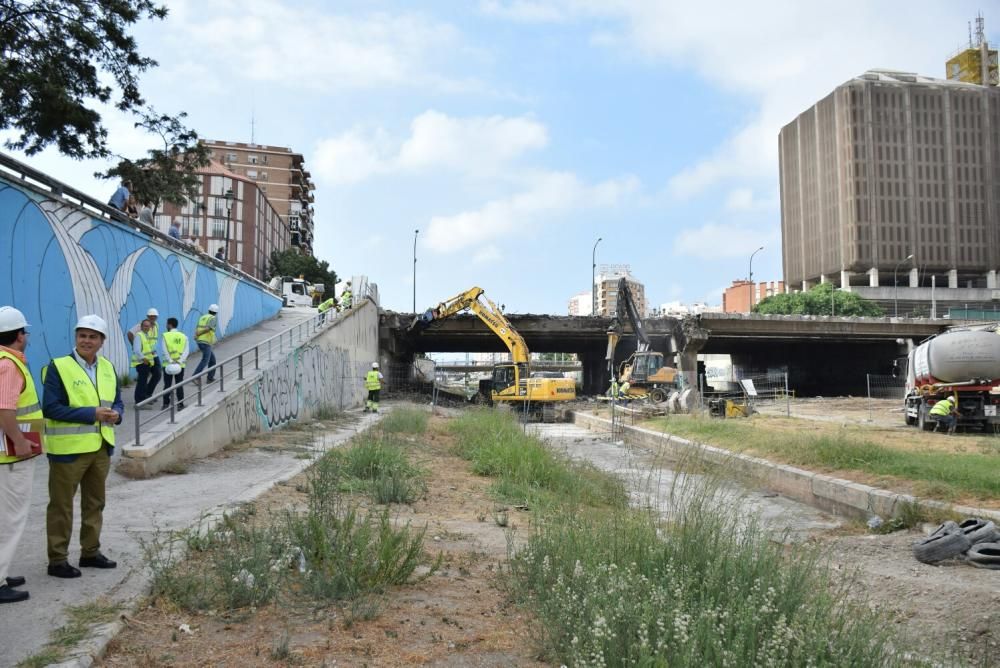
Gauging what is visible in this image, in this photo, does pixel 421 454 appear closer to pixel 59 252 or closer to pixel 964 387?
pixel 59 252

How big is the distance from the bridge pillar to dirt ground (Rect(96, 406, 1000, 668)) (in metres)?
45.3

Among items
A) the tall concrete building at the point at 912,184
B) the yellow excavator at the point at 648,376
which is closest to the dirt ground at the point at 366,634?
the yellow excavator at the point at 648,376

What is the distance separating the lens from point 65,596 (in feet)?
14.7

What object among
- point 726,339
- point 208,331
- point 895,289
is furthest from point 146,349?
point 895,289

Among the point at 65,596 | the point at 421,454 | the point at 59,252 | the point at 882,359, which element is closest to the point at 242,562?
the point at 65,596

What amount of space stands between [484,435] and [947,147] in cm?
10499

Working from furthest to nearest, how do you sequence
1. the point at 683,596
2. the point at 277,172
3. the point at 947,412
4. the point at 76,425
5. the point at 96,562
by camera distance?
the point at 277,172 < the point at 947,412 < the point at 96,562 < the point at 76,425 < the point at 683,596

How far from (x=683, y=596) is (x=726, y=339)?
158 ft

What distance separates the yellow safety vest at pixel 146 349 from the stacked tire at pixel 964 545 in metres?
11.2

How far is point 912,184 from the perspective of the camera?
96.2 metres

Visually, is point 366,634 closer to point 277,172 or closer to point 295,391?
point 295,391

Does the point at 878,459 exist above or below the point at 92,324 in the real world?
below

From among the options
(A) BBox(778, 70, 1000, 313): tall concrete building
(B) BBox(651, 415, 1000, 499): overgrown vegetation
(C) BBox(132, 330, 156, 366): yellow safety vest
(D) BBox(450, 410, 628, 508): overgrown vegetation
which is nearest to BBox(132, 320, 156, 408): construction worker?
(C) BBox(132, 330, 156, 366): yellow safety vest

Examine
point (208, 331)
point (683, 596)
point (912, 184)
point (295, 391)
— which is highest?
point (912, 184)
